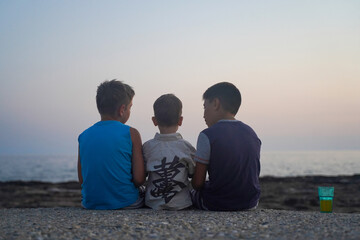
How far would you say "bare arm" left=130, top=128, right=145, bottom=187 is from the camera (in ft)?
14.6

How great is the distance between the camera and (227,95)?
14.7 ft

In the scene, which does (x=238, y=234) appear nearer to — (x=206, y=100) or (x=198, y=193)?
(x=198, y=193)

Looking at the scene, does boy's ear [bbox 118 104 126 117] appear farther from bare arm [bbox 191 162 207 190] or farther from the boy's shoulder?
bare arm [bbox 191 162 207 190]

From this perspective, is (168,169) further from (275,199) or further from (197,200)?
(275,199)

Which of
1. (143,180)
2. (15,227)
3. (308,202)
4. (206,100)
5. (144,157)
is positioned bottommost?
(308,202)

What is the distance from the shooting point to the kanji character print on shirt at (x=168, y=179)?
4348 mm

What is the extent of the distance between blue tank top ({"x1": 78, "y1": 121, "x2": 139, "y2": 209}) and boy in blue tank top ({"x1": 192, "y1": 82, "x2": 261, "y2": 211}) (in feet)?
2.79

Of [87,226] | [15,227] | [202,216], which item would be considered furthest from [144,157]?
[15,227]

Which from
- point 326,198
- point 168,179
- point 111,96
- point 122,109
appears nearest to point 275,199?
point 326,198

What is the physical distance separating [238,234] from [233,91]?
196 cm

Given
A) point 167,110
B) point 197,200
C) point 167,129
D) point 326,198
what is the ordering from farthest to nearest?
point 326,198, point 197,200, point 167,129, point 167,110

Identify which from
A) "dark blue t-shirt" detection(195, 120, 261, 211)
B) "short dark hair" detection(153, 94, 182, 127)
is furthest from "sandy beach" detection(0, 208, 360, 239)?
"short dark hair" detection(153, 94, 182, 127)

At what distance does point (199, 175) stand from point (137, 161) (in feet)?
2.52

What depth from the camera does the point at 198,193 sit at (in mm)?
4543
